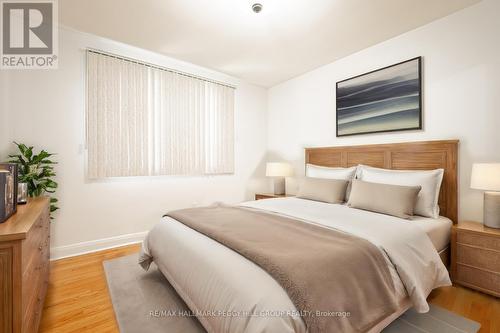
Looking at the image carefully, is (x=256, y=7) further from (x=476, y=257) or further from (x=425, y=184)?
(x=476, y=257)

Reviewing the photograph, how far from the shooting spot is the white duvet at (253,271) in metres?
1.00

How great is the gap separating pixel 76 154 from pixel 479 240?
165 inches

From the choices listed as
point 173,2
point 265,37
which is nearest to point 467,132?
point 265,37

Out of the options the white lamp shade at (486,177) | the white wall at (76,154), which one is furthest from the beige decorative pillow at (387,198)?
the white wall at (76,154)

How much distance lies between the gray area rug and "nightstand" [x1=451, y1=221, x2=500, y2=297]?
519 millimetres

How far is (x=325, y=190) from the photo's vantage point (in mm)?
2854

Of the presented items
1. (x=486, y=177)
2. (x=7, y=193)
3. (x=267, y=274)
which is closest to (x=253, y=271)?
(x=267, y=274)

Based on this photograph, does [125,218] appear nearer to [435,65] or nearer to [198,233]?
[198,233]

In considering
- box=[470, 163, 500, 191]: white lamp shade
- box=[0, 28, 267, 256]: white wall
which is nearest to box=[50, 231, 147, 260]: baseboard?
box=[0, 28, 267, 256]: white wall

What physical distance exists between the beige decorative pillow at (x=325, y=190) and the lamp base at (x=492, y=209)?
1220 mm

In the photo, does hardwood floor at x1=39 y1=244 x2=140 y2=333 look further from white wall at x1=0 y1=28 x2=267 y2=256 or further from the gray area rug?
white wall at x1=0 y1=28 x2=267 y2=256

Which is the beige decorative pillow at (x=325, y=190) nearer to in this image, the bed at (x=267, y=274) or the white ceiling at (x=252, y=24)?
the bed at (x=267, y=274)

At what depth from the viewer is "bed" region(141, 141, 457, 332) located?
1024mm

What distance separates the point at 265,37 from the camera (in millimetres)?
2846
